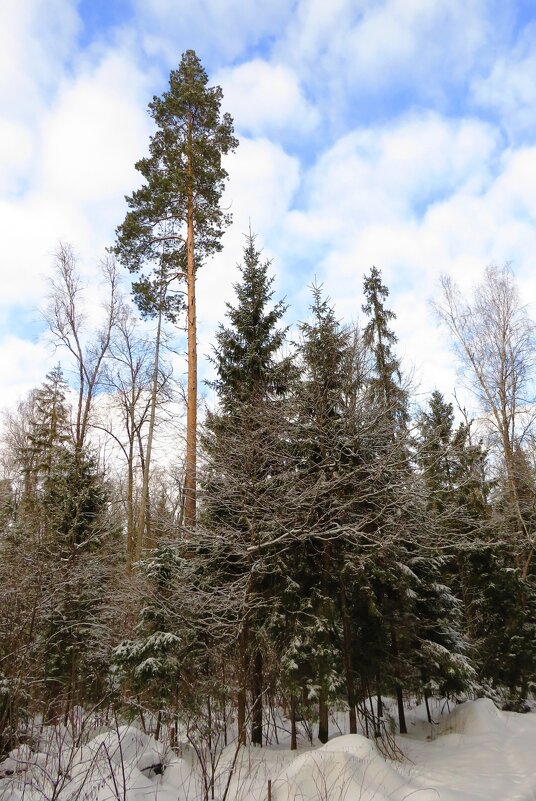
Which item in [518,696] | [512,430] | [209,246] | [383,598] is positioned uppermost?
[209,246]

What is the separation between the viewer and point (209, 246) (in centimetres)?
1381

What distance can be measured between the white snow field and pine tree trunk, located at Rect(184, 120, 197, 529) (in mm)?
3670

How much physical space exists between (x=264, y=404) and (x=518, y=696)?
10.9 metres

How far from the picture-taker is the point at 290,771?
5711mm

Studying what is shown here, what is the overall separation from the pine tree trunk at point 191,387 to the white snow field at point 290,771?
3.67 metres

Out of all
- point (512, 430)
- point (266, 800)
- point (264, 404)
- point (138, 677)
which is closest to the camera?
point (266, 800)

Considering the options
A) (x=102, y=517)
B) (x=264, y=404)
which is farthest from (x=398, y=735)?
(x=102, y=517)

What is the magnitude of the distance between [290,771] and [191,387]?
800 centimetres

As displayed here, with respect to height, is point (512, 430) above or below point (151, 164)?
below

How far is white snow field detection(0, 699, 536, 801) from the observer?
16.1 ft

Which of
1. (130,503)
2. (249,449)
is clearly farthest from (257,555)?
(130,503)

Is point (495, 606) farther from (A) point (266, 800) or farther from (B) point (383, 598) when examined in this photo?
(A) point (266, 800)

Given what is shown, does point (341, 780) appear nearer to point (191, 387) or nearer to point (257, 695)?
point (257, 695)

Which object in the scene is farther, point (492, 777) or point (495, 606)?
point (495, 606)
